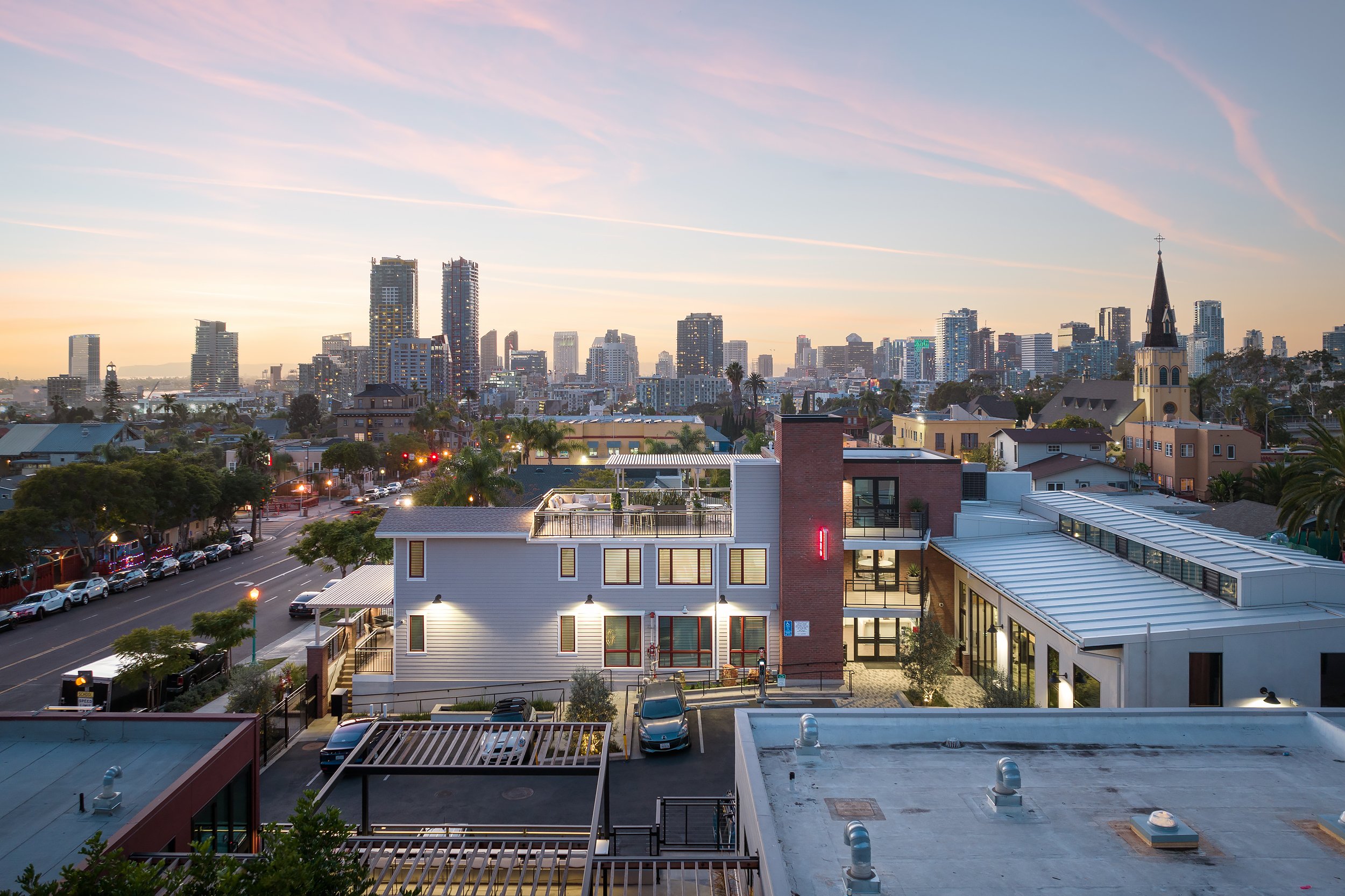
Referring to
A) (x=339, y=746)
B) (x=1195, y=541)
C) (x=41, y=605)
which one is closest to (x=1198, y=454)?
(x=1195, y=541)

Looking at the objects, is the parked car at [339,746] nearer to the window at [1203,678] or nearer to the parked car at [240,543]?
the window at [1203,678]

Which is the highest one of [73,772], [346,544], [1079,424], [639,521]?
[1079,424]

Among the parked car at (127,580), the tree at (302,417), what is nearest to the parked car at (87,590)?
the parked car at (127,580)

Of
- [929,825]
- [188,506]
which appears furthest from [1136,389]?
[929,825]

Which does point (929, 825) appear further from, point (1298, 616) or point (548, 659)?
point (548, 659)

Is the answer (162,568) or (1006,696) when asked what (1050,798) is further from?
(162,568)

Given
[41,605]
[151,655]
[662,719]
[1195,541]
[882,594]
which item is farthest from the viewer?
[41,605]
